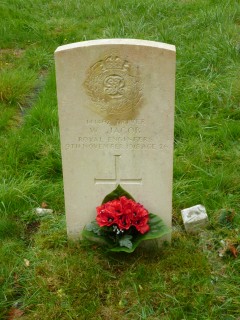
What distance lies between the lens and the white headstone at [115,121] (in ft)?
8.95

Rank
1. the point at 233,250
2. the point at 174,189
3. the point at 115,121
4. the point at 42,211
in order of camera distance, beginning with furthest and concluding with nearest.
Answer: the point at 174,189 → the point at 42,211 → the point at 233,250 → the point at 115,121

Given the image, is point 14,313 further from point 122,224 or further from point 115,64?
point 115,64

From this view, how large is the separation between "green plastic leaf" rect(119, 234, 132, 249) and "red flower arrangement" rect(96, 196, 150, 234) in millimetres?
60

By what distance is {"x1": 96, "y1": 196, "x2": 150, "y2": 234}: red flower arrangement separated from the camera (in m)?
2.99

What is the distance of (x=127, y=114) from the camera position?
2.88m

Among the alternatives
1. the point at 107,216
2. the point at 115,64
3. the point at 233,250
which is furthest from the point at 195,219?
the point at 115,64

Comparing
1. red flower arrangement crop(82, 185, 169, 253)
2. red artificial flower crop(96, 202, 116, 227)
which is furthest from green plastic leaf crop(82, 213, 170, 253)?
red artificial flower crop(96, 202, 116, 227)

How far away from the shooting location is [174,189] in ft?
12.3

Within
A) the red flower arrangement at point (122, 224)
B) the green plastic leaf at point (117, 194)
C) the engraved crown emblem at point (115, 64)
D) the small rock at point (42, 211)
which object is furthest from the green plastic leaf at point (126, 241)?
the engraved crown emblem at point (115, 64)

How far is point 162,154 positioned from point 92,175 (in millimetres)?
435

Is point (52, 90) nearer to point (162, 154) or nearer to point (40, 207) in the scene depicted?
point (40, 207)

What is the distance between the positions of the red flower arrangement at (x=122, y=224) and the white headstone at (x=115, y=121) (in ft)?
0.27

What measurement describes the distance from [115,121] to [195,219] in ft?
2.89

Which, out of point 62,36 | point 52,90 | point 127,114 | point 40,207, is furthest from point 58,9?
point 127,114
